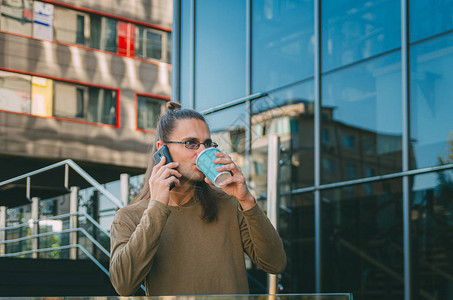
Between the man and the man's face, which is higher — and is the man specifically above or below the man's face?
below

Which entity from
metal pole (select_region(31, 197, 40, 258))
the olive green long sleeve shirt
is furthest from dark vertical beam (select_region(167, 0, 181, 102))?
the olive green long sleeve shirt

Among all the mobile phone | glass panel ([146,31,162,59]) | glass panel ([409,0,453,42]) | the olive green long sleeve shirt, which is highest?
glass panel ([146,31,162,59])

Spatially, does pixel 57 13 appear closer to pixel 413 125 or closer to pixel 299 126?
pixel 299 126

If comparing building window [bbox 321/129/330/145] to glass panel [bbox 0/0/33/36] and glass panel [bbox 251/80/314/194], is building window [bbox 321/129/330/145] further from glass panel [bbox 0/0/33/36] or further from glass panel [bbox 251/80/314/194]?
glass panel [bbox 0/0/33/36]

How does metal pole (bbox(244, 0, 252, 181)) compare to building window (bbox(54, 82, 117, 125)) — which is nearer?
metal pole (bbox(244, 0, 252, 181))

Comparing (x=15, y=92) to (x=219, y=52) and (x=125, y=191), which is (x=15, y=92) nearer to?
(x=219, y=52)

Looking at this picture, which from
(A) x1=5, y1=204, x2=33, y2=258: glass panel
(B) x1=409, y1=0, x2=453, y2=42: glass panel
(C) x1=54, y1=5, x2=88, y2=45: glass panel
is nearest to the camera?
(B) x1=409, y1=0, x2=453, y2=42: glass panel

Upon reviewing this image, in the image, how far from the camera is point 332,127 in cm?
614

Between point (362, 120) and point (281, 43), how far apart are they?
1.41m

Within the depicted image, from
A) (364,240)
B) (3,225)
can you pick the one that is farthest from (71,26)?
(364,240)

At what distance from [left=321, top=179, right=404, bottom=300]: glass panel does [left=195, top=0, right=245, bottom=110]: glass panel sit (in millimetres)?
1932

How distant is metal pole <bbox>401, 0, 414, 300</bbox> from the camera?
5.31 metres

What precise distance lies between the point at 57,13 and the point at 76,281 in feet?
44.5

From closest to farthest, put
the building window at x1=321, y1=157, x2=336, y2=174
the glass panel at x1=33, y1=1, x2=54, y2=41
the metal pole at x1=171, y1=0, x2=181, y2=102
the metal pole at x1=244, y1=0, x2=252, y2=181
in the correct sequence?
the building window at x1=321, y1=157, x2=336, y2=174, the metal pole at x1=244, y1=0, x2=252, y2=181, the metal pole at x1=171, y1=0, x2=181, y2=102, the glass panel at x1=33, y1=1, x2=54, y2=41
